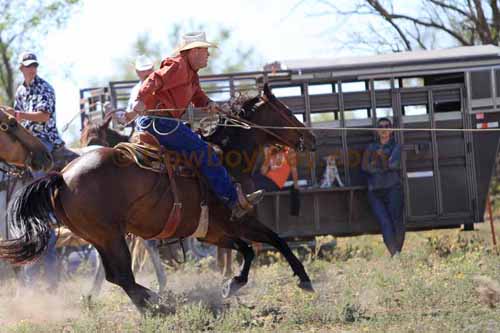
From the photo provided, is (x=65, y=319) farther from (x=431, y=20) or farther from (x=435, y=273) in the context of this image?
(x=431, y=20)

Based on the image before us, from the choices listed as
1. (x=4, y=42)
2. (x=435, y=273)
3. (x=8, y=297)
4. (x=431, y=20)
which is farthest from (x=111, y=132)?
(x=4, y=42)

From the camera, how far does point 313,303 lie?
8.59 m

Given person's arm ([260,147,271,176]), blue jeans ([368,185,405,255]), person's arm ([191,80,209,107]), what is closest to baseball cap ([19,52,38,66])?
person's arm ([191,80,209,107])

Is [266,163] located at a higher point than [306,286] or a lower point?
higher

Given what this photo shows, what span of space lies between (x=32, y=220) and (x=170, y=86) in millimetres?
1772

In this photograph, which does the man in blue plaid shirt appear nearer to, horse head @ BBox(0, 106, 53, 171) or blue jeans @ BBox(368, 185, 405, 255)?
horse head @ BBox(0, 106, 53, 171)

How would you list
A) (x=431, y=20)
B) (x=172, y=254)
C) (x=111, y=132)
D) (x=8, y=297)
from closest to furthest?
(x=8, y=297) → (x=111, y=132) → (x=172, y=254) → (x=431, y=20)

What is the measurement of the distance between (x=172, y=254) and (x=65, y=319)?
4.15 metres

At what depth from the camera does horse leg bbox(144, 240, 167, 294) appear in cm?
1045

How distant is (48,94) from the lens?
10.4m

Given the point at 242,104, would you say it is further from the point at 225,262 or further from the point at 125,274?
the point at 125,274

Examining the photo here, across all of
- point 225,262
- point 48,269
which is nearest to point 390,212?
point 225,262

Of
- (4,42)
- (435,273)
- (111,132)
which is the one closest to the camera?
(435,273)

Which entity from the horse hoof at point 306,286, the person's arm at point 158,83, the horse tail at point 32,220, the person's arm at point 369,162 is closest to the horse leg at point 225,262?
the horse hoof at point 306,286
